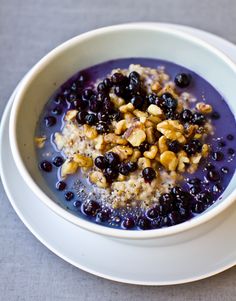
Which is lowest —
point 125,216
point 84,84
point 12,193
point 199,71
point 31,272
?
point 31,272

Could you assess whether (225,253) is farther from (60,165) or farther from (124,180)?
(60,165)

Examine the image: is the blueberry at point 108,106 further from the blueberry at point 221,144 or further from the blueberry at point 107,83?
the blueberry at point 221,144

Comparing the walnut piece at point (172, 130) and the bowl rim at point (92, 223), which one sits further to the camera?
the walnut piece at point (172, 130)

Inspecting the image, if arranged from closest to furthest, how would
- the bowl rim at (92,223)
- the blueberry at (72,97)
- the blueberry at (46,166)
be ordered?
the bowl rim at (92,223)
the blueberry at (46,166)
the blueberry at (72,97)

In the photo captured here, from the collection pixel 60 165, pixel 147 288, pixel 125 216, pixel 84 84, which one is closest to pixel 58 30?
pixel 84 84

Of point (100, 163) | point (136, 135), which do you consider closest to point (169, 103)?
point (136, 135)

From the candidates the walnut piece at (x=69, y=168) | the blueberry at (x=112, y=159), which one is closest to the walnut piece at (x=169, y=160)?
the blueberry at (x=112, y=159)

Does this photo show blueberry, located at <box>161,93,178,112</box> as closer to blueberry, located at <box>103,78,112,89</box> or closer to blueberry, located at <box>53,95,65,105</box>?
blueberry, located at <box>103,78,112,89</box>

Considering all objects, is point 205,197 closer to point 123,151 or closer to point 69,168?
point 123,151
